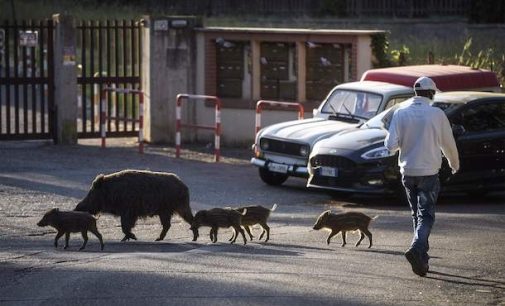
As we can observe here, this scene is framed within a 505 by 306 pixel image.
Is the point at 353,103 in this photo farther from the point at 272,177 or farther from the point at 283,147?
the point at 272,177

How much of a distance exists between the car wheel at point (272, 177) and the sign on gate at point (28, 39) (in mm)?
7254

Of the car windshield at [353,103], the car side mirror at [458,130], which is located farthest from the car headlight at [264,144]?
the car side mirror at [458,130]

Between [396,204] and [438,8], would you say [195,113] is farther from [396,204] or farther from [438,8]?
[438,8]

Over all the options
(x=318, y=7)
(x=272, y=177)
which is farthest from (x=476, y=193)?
(x=318, y=7)

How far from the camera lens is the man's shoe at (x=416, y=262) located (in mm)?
11312

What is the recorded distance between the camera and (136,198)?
44.6 ft

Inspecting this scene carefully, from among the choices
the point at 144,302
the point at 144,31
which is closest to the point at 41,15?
the point at 144,31

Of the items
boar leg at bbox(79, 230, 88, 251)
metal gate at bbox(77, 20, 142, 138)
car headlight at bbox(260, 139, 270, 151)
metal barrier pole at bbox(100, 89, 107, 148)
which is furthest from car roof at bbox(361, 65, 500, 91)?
boar leg at bbox(79, 230, 88, 251)

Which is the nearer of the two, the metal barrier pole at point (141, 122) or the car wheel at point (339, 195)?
the car wheel at point (339, 195)

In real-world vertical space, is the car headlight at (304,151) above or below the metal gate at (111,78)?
below

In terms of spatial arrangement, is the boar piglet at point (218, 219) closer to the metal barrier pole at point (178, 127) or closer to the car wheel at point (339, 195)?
the car wheel at point (339, 195)

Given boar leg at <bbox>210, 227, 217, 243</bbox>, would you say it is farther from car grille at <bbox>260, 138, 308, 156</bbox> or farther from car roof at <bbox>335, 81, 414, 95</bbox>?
car roof at <bbox>335, 81, 414, 95</bbox>

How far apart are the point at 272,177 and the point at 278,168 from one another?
23.2 inches

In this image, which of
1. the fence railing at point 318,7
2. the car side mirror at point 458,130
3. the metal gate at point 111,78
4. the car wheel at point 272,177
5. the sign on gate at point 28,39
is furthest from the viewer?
the fence railing at point 318,7
